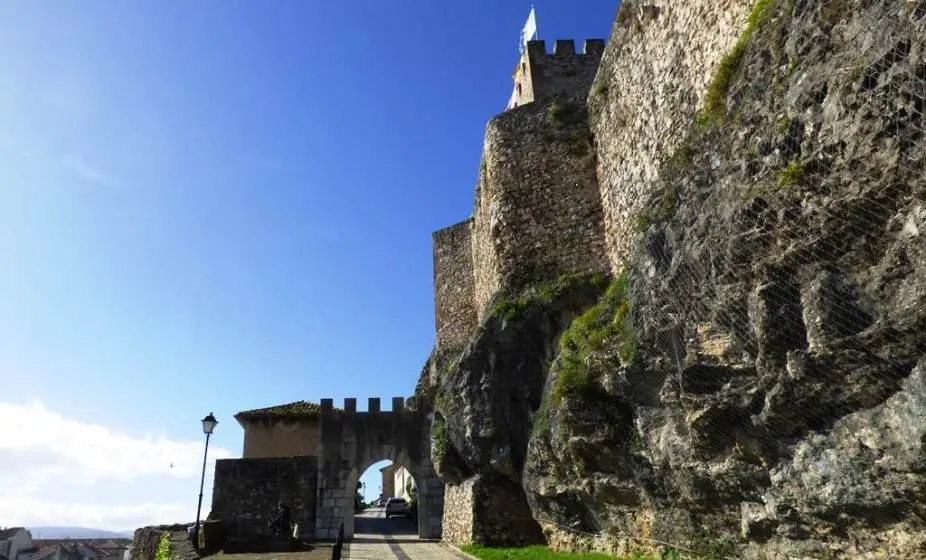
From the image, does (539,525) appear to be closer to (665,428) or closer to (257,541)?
(665,428)

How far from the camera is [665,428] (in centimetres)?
841

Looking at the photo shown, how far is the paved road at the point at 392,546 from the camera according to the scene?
1494 centimetres

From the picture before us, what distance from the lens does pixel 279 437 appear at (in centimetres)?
2561

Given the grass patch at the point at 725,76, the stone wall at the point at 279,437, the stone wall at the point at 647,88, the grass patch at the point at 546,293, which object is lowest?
the stone wall at the point at 279,437

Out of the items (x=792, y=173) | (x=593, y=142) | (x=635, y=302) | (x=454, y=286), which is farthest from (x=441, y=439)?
(x=792, y=173)

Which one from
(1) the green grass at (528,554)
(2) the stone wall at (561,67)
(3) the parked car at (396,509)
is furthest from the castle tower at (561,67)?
(3) the parked car at (396,509)

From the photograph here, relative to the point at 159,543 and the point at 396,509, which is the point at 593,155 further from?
the point at 396,509

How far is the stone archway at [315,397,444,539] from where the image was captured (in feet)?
71.6

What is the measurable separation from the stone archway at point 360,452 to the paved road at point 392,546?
3.64 ft

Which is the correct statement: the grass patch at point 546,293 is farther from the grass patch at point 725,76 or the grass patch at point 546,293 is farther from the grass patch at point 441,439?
the grass patch at point 725,76

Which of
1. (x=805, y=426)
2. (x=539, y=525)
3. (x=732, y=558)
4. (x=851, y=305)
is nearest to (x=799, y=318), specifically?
(x=851, y=305)

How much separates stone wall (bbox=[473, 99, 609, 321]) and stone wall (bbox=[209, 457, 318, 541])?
10.3 meters

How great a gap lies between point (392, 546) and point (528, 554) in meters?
7.65

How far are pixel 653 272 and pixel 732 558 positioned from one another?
11.5 ft
